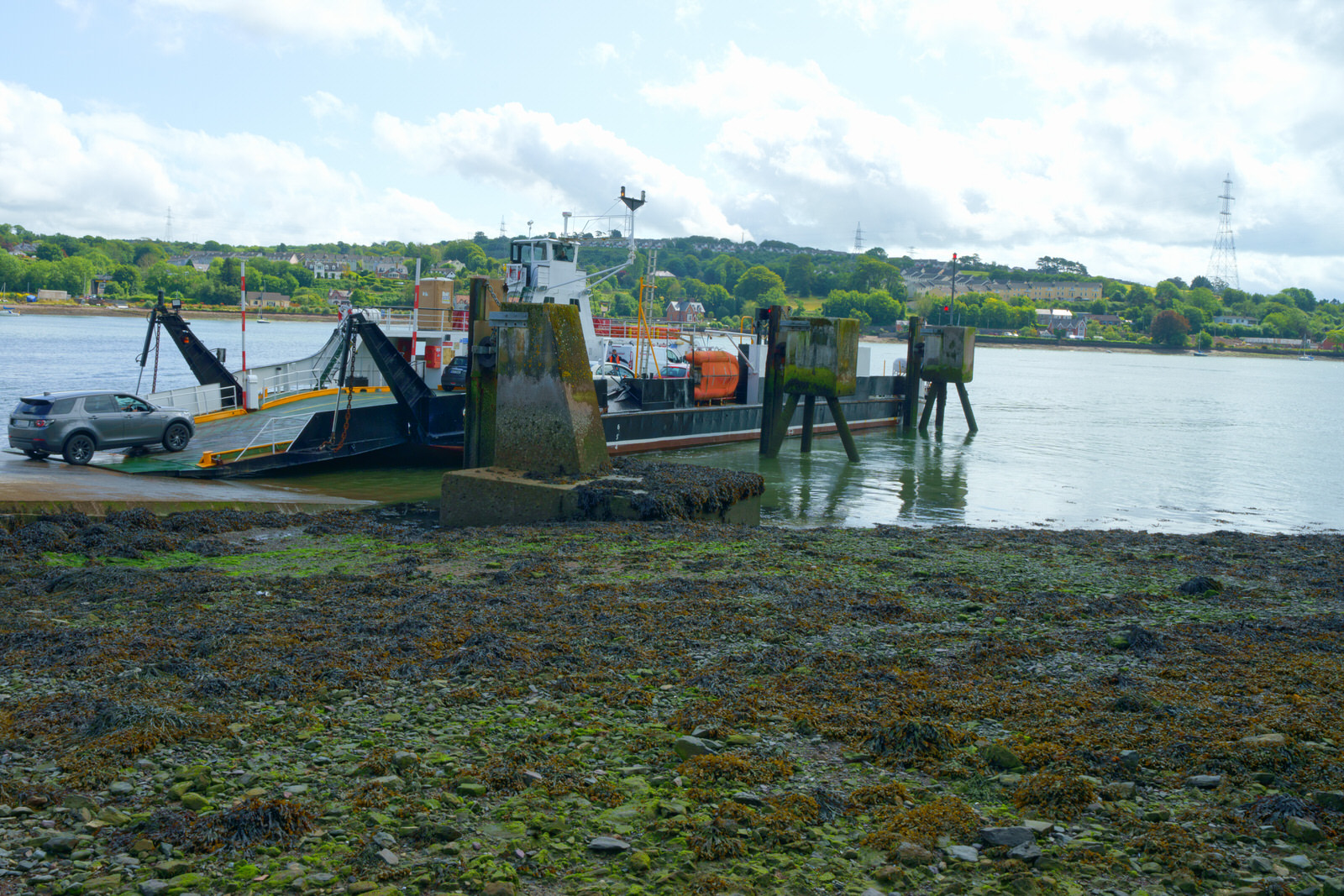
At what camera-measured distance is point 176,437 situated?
60.7 ft

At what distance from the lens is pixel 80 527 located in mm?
11469

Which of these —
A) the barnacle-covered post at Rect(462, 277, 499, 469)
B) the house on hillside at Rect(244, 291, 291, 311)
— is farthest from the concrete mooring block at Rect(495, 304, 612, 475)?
the house on hillside at Rect(244, 291, 291, 311)

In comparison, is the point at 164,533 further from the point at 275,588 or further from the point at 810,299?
the point at 810,299

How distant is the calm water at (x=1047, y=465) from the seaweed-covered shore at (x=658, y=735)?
29.1 ft

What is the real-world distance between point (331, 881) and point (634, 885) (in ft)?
3.77

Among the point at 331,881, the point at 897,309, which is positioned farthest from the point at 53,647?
the point at 897,309

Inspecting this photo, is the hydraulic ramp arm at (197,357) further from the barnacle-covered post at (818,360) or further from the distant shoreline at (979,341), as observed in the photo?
the distant shoreline at (979,341)

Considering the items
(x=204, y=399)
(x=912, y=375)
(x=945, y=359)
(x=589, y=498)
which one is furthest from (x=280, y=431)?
(x=945, y=359)

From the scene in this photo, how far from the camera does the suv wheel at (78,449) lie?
55.9ft

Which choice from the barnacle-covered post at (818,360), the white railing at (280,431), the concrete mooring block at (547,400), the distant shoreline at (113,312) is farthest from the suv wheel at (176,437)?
the distant shoreline at (113,312)

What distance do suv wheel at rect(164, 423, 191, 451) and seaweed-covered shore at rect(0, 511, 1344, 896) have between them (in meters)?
9.36

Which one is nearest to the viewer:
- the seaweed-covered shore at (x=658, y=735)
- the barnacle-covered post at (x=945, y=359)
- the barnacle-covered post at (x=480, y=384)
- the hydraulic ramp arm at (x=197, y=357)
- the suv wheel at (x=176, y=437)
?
the seaweed-covered shore at (x=658, y=735)

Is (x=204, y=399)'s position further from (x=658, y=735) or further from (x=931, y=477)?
(x=658, y=735)

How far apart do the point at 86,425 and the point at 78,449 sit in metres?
0.45
